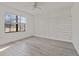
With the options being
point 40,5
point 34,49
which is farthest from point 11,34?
point 40,5

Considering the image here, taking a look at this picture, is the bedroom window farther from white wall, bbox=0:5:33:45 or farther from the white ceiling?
the white ceiling

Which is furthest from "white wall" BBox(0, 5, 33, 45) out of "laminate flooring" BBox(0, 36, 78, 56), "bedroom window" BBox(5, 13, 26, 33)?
"laminate flooring" BBox(0, 36, 78, 56)

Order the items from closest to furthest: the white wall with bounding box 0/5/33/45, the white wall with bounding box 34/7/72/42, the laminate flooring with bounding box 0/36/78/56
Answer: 1. the laminate flooring with bounding box 0/36/78/56
2. the white wall with bounding box 0/5/33/45
3. the white wall with bounding box 34/7/72/42

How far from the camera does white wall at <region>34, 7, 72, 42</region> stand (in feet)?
14.6

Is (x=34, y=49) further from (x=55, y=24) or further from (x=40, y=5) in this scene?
A: (x=55, y=24)

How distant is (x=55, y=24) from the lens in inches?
203

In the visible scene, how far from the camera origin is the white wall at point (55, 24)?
4.44 metres

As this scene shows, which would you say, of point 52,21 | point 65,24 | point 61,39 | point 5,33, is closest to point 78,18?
point 65,24

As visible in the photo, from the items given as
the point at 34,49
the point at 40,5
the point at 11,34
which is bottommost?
the point at 34,49

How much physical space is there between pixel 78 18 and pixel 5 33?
9.91ft

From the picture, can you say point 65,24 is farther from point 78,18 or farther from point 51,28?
point 78,18

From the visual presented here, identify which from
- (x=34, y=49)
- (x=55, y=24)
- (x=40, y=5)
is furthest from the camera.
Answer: (x=55, y=24)

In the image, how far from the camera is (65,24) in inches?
181

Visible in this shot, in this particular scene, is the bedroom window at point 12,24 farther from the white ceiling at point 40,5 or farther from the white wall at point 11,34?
the white ceiling at point 40,5
